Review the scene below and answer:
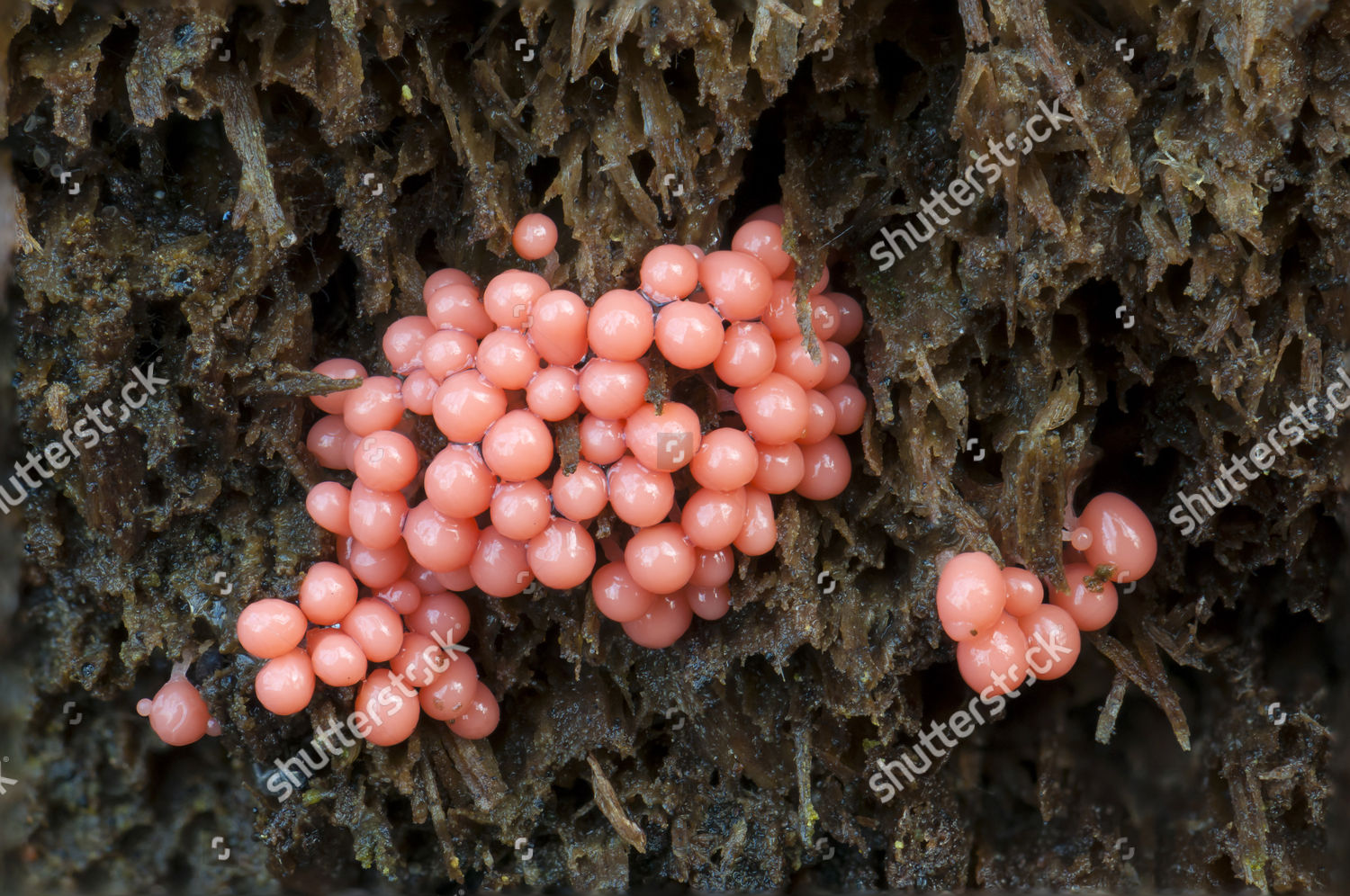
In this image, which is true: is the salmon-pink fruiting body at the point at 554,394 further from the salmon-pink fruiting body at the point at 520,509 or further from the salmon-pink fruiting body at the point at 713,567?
the salmon-pink fruiting body at the point at 713,567

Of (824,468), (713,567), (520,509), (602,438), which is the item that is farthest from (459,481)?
(824,468)

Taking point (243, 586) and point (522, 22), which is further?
point (243, 586)

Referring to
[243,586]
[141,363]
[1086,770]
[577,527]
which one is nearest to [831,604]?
[577,527]

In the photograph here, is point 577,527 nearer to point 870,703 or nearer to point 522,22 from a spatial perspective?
point 870,703

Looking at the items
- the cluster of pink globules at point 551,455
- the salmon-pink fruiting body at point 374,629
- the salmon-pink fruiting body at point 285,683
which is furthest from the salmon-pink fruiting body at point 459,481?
the salmon-pink fruiting body at point 285,683

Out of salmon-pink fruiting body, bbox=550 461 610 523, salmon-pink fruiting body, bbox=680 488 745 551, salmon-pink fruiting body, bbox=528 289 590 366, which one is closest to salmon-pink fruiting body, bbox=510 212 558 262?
salmon-pink fruiting body, bbox=528 289 590 366

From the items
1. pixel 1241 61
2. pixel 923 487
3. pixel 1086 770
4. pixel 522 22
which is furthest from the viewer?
pixel 1086 770
